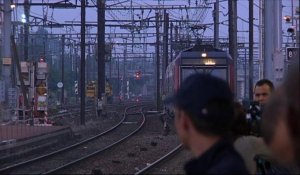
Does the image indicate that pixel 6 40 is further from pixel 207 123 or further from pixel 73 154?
pixel 207 123

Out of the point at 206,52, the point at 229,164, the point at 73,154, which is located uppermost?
the point at 206,52

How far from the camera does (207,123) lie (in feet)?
9.30

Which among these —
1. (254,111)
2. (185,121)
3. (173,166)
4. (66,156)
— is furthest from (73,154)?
(185,121)

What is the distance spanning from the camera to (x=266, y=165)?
6.85 metres

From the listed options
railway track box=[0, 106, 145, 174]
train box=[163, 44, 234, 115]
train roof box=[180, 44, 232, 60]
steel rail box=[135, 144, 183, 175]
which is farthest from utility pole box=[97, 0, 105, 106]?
steel rail box=[135, 144, 183, 175]

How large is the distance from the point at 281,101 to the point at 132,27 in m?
45.2

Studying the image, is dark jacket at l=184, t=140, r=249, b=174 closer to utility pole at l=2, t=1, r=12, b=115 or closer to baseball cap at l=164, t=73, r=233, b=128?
baseball cap at l=164, t=73, r=233, b=128

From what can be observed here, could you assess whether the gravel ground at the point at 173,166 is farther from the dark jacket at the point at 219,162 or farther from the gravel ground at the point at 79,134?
the dark jacket at the point at 219,162

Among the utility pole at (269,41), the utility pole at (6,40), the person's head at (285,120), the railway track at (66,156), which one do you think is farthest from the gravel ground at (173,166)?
the utility pole at (6,40)

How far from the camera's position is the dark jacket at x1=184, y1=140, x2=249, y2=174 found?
2739mm

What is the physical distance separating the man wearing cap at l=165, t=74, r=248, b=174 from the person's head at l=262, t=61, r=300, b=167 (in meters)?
0.46

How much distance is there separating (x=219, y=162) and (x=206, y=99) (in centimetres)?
25

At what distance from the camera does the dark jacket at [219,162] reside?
2.74 metres

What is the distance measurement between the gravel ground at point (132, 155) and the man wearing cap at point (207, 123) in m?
12.1
